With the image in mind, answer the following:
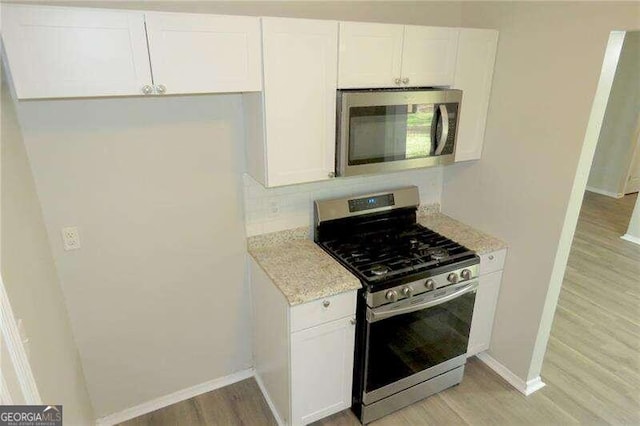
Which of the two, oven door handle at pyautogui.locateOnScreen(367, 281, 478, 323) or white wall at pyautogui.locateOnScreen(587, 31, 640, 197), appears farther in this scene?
white wall at pyautogui.locateOnScreen(587, 31, 640, 197)

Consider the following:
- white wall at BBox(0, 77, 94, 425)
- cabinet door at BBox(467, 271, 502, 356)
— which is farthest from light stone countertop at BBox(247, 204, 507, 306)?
white wall at BBox(0, 77, 94, 425)

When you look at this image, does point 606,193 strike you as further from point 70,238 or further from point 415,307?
point 70,238

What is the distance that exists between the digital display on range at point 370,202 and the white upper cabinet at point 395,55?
A: 2.50ft

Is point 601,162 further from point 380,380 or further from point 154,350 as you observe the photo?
point 154,350

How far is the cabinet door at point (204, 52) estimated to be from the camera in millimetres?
1594

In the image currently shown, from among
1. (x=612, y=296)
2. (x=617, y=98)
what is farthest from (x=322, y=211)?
(x=617, y=98)

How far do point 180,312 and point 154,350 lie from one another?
0.27 metres

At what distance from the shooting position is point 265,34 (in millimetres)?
1738

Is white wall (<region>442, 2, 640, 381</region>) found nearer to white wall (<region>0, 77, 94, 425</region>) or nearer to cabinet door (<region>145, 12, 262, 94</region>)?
cabinet door (<region>145, 12, 262, 94</region>)

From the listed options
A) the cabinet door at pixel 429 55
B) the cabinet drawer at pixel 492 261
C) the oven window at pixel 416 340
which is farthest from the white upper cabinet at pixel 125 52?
the cabinet drawer at pixel 492 261

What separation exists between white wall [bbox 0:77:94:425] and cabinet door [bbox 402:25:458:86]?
1.84 metres

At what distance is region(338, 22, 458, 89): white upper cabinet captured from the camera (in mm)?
1936

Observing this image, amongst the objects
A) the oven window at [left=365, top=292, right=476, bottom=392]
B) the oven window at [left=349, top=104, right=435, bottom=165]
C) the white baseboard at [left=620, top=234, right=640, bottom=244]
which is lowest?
the white baseboard at [left=620, top=234, right=640, bottom=244]

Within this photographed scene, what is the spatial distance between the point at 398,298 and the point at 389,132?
89cm
